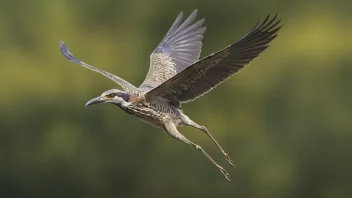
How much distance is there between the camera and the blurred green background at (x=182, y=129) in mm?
12844

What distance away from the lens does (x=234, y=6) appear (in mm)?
14797

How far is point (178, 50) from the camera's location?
7004 millimetres

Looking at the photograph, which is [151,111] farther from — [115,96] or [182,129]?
[182,129]

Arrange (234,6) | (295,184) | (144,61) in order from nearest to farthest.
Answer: (295,184) → (144,61) → (234,6)

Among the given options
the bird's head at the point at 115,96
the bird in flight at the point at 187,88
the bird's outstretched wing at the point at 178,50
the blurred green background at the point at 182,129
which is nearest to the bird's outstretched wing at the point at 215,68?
the bird in flight at the point at 187,88

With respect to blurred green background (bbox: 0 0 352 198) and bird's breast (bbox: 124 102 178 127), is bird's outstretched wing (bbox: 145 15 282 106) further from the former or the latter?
blurred green background (bbox: 0 0 352 198)

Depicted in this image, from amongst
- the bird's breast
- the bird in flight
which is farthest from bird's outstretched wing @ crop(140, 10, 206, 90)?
the bird's breast

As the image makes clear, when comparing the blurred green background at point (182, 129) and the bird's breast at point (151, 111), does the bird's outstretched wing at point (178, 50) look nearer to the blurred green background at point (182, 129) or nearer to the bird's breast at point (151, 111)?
the bird's breast at point (151, 111)

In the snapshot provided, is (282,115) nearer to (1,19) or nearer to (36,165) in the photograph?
(36,165)

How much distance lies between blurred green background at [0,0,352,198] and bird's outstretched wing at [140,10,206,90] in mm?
5060

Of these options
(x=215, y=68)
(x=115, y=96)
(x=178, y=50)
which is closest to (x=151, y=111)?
(x=115, y=96)

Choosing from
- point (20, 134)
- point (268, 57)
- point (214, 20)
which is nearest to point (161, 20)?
point (214, 20)

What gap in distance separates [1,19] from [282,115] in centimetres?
412

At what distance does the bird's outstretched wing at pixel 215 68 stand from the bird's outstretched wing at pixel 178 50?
807 millimetres
